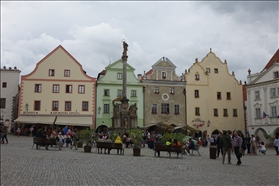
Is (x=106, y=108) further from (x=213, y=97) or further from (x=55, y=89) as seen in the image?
(x=213, y=97)

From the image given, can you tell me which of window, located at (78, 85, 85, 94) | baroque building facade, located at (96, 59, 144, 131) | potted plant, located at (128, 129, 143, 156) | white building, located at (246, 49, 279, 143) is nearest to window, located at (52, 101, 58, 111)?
window, located at (78, 85, 85, 94)

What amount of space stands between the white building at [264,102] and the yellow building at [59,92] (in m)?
21.9

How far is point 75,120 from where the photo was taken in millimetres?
45000

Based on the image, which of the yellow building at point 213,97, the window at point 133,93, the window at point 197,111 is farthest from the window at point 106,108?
the window at point 197,111

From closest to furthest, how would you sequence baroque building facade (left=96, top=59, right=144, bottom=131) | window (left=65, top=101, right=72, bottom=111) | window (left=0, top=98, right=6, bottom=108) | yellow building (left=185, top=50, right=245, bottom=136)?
window (left=65, top=101, right=72, bottom=111) < baroque building facade (left=96, top=59, right=144, bottom=131) < window (left=0, top=98, right=6, bottom=108) < yellow building (left=185, top=50, right=245, bottom=136)

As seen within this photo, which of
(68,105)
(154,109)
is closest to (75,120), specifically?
(68,105)

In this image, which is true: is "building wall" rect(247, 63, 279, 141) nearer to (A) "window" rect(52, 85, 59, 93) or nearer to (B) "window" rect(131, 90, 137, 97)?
(B) "window" rect(131, 90, 137, 97)

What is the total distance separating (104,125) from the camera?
153 ft

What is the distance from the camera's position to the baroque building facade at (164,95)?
48.3m

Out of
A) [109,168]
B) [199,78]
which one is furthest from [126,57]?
[109,168]

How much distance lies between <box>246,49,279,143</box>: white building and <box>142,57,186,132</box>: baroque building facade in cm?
938

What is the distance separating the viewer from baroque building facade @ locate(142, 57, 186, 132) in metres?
48.3

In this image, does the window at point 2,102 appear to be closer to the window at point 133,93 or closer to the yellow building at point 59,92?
the yellow building at point 59,92

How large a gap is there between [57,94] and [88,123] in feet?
19.2
